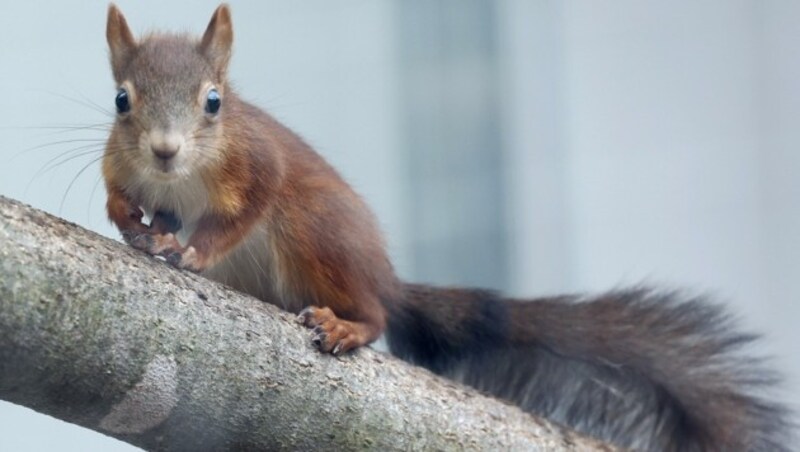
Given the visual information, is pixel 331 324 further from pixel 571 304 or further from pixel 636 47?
pixel 636 47

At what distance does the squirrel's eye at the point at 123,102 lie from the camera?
5.30 feet

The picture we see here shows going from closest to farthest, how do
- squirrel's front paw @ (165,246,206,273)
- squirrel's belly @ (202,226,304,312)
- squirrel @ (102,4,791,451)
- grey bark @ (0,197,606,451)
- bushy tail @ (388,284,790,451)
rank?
grey bark @ (0,197,606,451) < squirrel's front paw @ (165,246,206,273) < squirrel @ (102,4,791,451) < squirrel's belly @ (202,226,304,312) < bushy tail @ (388,284,790,451)

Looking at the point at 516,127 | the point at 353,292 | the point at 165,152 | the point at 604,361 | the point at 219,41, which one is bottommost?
the point at 604,361

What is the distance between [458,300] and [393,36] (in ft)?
3.09

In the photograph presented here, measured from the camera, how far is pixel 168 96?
63.6 inches

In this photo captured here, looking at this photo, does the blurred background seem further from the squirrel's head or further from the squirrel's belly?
the squirrel's belly

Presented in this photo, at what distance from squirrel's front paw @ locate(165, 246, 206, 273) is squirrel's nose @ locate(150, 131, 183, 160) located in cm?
11

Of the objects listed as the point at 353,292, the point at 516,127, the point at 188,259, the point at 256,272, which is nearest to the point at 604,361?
the point at 353,292

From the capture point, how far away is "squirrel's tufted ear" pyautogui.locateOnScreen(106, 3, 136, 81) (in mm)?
1691

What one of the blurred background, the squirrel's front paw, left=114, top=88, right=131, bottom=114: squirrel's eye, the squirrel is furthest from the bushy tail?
left=114, top=88, right=131, bottom=114: squirrel's eye

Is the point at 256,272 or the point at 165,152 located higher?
the point at 165,152

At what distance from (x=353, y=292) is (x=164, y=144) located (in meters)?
0.36

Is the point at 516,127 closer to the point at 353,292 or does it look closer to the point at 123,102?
the point at 353,292

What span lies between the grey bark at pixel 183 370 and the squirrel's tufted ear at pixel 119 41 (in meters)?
0.35
